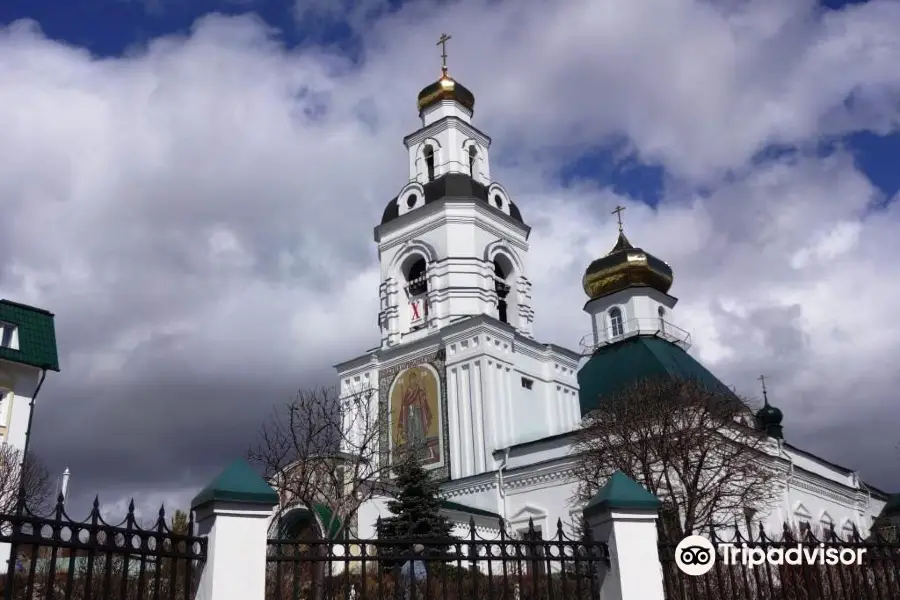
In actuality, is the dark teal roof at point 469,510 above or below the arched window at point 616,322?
below

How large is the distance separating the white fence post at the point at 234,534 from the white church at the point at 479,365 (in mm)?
16421

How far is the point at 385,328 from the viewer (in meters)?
30.0

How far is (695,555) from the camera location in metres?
7.08

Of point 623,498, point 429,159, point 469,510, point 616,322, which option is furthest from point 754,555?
point 616,322

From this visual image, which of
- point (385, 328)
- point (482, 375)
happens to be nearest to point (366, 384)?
point (385, 328)

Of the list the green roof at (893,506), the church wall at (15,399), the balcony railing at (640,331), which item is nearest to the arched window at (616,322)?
the balcony railing at (640,331)

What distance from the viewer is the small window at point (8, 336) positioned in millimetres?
21797

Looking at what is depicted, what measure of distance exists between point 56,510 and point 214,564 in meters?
1.20

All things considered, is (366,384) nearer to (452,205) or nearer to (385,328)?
(385,328)

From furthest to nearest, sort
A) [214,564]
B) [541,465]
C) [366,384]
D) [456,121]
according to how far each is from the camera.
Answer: [456,121]
[366,384]
[541,465]
[214,564]

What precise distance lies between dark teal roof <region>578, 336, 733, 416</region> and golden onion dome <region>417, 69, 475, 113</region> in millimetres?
11021

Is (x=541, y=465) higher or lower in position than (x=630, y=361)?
lower

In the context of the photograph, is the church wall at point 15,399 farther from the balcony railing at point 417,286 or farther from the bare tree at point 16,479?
the balcony railing at point 417,286

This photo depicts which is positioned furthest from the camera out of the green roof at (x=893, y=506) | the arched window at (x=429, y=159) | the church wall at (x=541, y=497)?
the arched window at (x=429, y=159)
